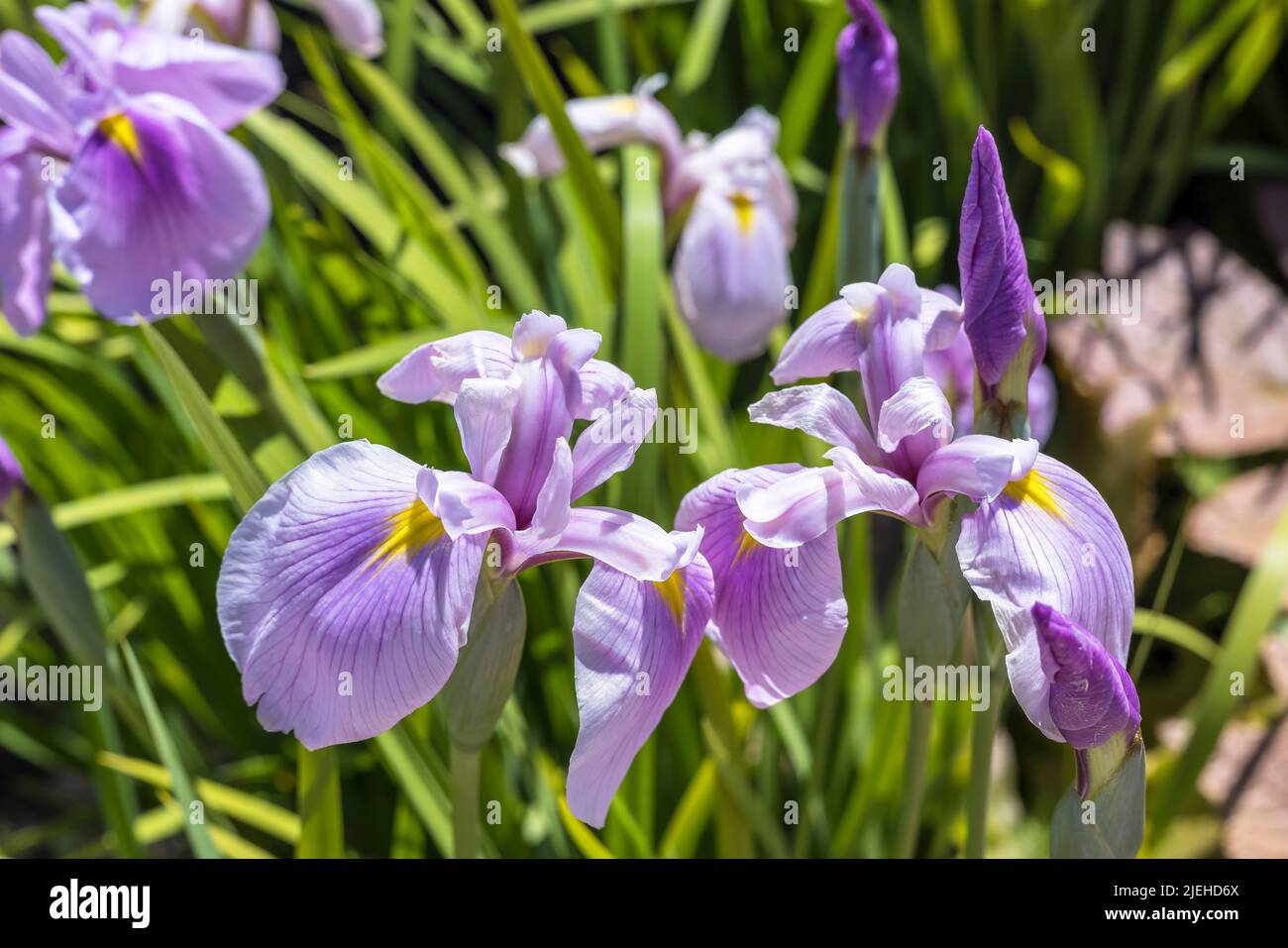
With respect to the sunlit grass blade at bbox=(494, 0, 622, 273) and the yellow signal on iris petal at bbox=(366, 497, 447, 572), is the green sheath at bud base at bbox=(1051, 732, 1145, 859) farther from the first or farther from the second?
the sunlit grass blade at bbox=(494, 0, 622, 273)

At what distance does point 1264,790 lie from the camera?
141 cm

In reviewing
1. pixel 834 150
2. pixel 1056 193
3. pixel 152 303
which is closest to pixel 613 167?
pixel 834 150

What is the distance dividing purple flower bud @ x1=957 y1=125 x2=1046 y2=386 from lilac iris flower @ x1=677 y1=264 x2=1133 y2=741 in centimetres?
5

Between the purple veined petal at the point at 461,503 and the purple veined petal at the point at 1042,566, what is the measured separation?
278 mm

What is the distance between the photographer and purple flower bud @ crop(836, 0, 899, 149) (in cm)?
106

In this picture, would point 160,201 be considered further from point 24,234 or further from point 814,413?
point 814,413

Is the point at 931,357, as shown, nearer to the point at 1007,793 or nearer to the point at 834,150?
the point at 1007,793

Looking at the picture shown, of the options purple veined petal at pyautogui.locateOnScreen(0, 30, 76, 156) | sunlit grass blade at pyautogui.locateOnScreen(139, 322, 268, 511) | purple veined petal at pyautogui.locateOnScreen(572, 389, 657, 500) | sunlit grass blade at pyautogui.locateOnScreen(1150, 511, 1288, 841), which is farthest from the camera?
sunlit grass blade at pyautogui.locateOnScreen(1150, 511, 1288, 841)

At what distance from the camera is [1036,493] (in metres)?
0.75

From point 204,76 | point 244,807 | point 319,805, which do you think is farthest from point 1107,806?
point 204,76

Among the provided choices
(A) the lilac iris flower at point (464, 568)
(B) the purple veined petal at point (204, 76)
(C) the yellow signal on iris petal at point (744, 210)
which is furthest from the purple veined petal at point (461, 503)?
(C) the yellow signal on iris petal at point (744, 210)

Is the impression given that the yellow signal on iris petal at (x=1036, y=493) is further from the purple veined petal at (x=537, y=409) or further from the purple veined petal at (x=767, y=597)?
the purple veined petal at (x=537, y=409)

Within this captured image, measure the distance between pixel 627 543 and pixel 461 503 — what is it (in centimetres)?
10

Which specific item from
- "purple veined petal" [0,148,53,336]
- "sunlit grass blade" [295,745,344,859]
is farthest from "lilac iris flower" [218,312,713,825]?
"purple veined petal" [0,148,53,336]
